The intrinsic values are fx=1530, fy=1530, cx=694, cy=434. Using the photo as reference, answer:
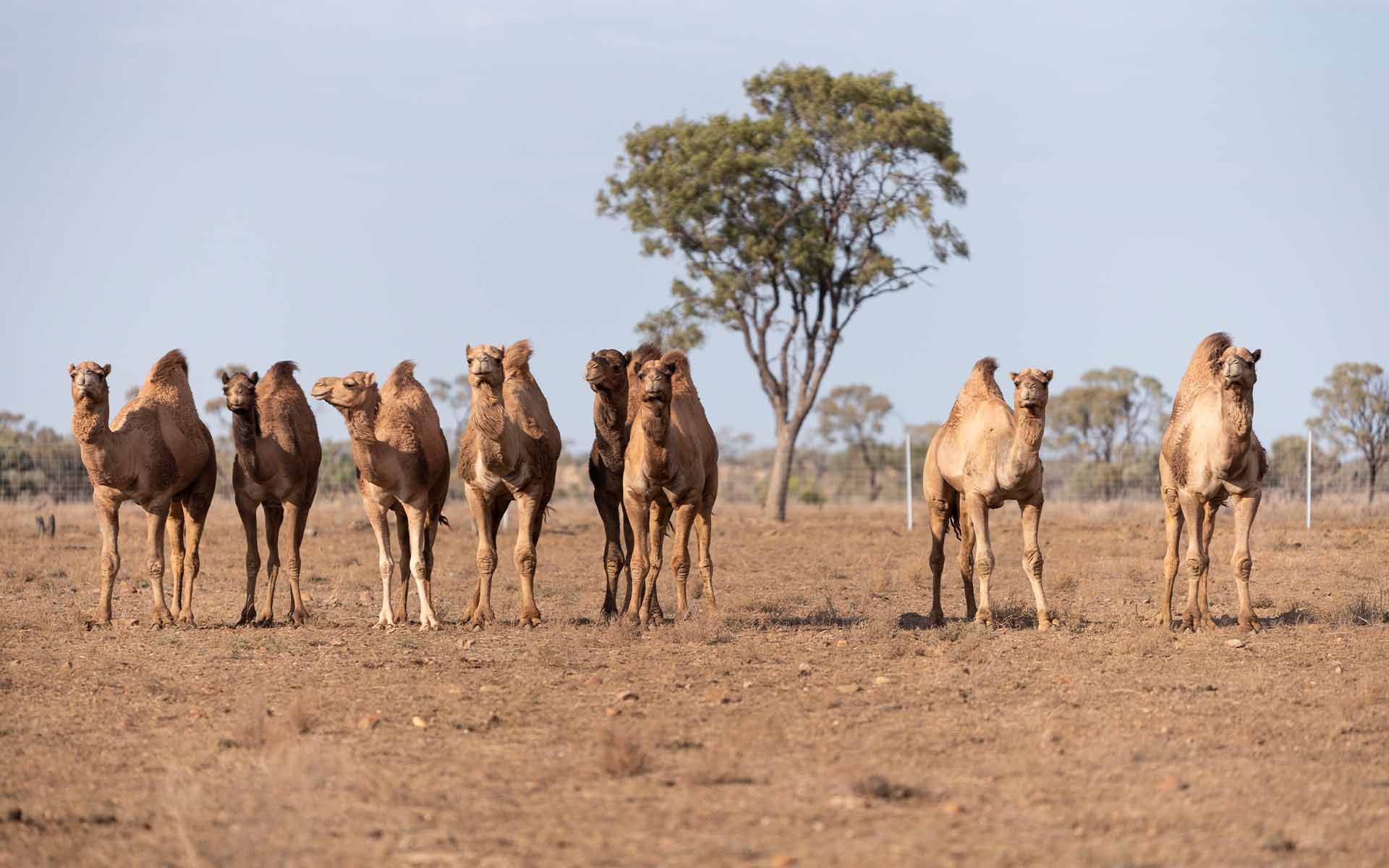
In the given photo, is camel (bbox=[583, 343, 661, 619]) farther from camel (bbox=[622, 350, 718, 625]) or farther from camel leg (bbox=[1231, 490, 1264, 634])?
camel leg (bbox=[1231, 490, 1264, 634])

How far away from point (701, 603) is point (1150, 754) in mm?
8472

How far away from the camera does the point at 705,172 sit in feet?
119

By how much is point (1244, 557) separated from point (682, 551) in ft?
16.0

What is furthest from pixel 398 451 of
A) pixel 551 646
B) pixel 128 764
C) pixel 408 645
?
pixel 128 764

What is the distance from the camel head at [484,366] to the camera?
42.8ft

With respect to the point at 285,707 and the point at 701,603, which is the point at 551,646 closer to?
the point at 285,707

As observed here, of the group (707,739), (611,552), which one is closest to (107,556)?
(611,552)

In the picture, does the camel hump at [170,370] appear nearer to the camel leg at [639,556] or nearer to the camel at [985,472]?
the camel leg at [639,556]

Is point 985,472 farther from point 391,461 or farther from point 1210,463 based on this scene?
point 391,461

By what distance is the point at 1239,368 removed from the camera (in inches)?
496

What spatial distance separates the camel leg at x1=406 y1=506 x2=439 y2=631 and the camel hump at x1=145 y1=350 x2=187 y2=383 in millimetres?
3030

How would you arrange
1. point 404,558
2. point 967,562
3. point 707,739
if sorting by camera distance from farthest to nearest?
point 404,558, point 967,562, point 707,739

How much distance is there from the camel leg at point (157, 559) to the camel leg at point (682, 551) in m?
4.72

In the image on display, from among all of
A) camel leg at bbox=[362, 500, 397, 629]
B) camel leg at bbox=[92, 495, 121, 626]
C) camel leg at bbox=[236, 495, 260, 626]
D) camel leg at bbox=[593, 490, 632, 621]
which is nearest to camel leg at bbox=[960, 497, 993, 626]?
camel leg at bbox=[593, 490, 632, 621]
